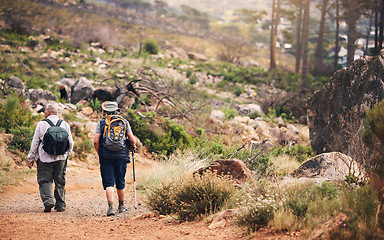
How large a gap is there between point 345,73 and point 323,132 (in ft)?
5.15

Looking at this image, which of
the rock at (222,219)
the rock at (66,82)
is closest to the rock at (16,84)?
the rock at (66,82)

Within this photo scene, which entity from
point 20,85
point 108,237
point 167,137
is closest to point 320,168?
point 108,237

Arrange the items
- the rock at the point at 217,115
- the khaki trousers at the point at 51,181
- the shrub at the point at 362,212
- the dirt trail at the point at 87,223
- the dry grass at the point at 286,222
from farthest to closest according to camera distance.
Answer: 1. the rock at the point at 217,115
2. the khaki trousers at the point at 51,181
3. the dirt trail at the point at 87,223
4. the dry grass at the point at 286,222
5. the shrub at the point at 362,212

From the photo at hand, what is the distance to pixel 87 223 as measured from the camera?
5.32 metres

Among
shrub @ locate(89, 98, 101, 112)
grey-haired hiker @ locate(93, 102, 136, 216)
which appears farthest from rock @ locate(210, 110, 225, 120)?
grey-haired hiker @ locate(93, 102, 136, 216)

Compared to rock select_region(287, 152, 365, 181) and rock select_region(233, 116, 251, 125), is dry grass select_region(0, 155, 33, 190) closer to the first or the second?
rock select_region(287, 152, 365, 181)

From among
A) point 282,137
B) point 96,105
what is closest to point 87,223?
point 96,105

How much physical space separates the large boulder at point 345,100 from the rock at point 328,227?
3524mm

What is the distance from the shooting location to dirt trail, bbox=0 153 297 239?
442cm

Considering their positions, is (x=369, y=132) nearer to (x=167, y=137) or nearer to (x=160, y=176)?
(x=160, y=176)

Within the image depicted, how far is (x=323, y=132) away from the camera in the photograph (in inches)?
371

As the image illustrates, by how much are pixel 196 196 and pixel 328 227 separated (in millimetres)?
2279

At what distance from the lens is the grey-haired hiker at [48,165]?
6031mm

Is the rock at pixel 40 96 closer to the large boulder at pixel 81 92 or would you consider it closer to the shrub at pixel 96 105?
the large boulder at pixel 81 92
